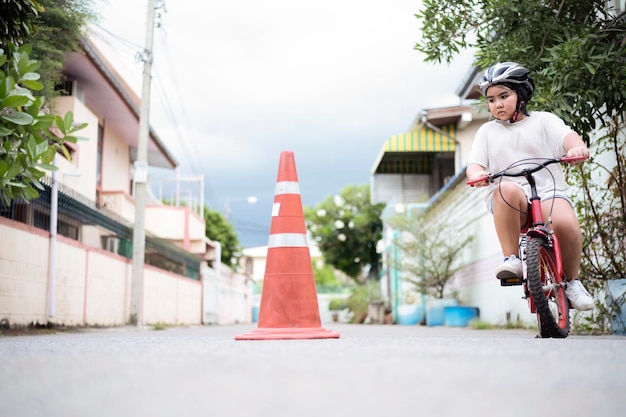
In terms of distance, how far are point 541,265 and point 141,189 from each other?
13.6 metres

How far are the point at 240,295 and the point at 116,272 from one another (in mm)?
31846

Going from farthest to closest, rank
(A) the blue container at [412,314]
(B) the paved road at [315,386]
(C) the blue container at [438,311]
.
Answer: (A) the blue container at [412,314] → (C) the blue container at [438,311] → (B) the paved road at [315,386]

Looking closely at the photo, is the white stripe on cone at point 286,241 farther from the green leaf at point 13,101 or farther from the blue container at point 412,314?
the blue container at point 412,314

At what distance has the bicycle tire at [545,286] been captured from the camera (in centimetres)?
521

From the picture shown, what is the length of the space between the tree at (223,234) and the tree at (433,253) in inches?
1088

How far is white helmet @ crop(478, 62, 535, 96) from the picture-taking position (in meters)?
5.63

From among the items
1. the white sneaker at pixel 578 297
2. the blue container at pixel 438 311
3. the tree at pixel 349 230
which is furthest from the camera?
the tree at pixel 349 230

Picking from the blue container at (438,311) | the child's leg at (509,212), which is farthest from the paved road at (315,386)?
the blue container at (438,311)

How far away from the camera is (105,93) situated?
19250mm

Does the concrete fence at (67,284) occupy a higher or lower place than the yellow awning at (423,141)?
lower

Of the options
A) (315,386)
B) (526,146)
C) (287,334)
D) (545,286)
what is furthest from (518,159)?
(315,386)

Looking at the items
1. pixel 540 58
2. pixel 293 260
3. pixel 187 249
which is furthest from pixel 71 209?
pixel 187 249

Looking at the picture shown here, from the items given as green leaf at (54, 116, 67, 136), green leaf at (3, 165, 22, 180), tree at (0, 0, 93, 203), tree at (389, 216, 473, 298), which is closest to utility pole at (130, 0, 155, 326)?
tree at (389, 216, 473, 298)

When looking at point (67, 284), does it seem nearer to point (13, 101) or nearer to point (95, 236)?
point (95, 236)
